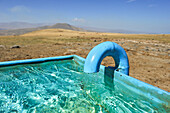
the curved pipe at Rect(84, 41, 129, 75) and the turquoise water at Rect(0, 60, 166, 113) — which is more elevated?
the curved pipe at Rect(84, 41, 129, 75)

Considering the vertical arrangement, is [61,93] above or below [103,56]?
below

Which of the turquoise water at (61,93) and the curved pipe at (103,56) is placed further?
the turquoise water at (61,93)

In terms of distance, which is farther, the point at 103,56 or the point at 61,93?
the point at 61,93

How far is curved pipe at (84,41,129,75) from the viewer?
245 cm

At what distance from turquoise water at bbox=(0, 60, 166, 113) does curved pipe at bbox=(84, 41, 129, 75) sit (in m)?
0.63

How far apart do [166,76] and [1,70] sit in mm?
6214

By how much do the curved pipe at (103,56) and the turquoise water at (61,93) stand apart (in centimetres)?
63

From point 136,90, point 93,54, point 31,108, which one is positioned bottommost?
point 31,108

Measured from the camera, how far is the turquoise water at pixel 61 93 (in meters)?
2.77

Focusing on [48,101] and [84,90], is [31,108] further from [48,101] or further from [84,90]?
[84,90]

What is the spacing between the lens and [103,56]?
2686 mm

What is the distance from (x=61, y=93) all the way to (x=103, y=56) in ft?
5.43

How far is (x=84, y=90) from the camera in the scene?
3.54m

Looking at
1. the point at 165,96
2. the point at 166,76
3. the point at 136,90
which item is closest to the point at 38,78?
the point at 136,90
